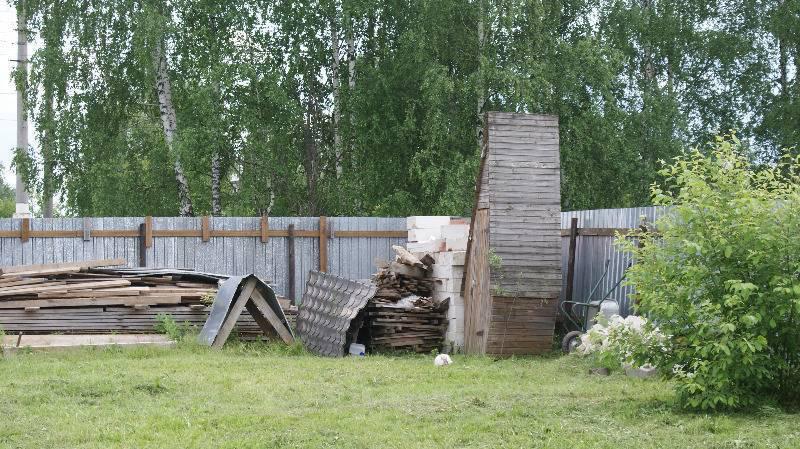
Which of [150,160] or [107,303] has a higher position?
[150,160]

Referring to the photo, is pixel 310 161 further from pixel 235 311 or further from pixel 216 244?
pixel 235 311

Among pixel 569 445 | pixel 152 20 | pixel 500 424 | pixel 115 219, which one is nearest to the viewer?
pixel 569 445

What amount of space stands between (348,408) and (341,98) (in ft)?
47.8

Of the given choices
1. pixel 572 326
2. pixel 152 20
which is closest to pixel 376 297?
pixel 572 326

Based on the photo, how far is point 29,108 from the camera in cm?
2273

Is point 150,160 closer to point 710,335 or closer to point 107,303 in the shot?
point 107,303

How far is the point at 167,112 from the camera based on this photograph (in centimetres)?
2244

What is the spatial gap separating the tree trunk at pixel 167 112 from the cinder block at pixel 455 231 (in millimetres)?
8482

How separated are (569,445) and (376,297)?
8.07m

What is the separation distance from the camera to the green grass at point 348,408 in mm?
7750

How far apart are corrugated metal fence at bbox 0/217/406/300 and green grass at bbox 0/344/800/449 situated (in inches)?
158

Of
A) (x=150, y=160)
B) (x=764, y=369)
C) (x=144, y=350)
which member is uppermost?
(x=150, y=160)

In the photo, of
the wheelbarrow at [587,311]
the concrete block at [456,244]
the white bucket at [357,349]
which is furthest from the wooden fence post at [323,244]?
the wheelbarrow at [587,311]

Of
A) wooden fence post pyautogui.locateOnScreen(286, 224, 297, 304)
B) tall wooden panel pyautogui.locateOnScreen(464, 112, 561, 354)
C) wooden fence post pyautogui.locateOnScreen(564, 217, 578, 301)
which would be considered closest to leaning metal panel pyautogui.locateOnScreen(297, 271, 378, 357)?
tall wooden panel pyautogui.locateOnScreen(464, 112, 561, 354)
